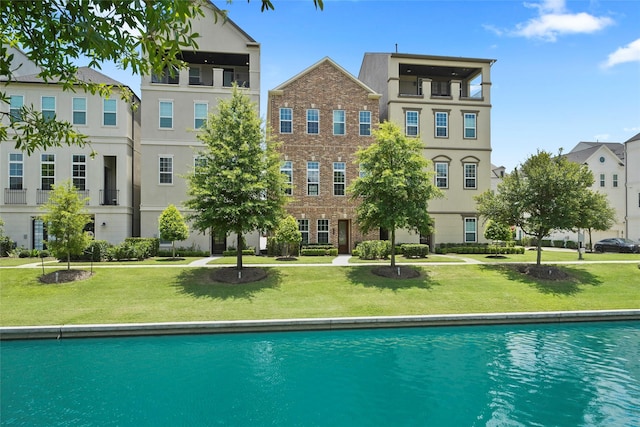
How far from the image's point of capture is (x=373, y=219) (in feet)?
72.1

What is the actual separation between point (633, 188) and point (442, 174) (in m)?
24.9

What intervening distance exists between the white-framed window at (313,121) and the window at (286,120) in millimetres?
1318

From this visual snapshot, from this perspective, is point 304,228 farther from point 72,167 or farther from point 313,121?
point 72,167

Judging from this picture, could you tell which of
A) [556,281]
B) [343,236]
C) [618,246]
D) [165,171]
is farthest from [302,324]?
[618,246]

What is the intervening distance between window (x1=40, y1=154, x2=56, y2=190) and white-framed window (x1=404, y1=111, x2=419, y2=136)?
997 inches

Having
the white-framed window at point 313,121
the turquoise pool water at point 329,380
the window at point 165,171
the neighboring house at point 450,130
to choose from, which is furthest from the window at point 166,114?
the turquoise pool water at point 329,380

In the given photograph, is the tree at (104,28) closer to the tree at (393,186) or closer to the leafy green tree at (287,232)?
the tree at (393,186)

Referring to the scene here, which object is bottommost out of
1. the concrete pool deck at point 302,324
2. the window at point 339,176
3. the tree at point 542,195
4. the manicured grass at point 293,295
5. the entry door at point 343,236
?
the concrete pool deck at point 302,324

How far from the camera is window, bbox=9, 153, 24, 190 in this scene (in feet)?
90.0

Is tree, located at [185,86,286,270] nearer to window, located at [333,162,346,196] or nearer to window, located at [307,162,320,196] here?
window, located at [307,162,320,196]

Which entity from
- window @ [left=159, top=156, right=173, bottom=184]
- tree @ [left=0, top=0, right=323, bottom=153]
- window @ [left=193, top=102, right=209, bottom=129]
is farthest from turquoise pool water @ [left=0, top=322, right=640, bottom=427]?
window @ [left=193, top=102, right=209, bottom=129]

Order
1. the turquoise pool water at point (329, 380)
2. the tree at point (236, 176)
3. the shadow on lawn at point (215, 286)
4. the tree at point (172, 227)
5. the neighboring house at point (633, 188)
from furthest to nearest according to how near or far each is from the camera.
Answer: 1. the neighboring house at point (633, 188)
2. the tree at point (172, 227)
3. the tree at point (236, 176)
4. the shadow on lawn at point (215, 286)
5. the turquoise pool water at point (329, 380)

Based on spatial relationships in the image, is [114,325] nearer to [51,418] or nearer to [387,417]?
[51,418]

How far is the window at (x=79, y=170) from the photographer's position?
2808 centimetres
